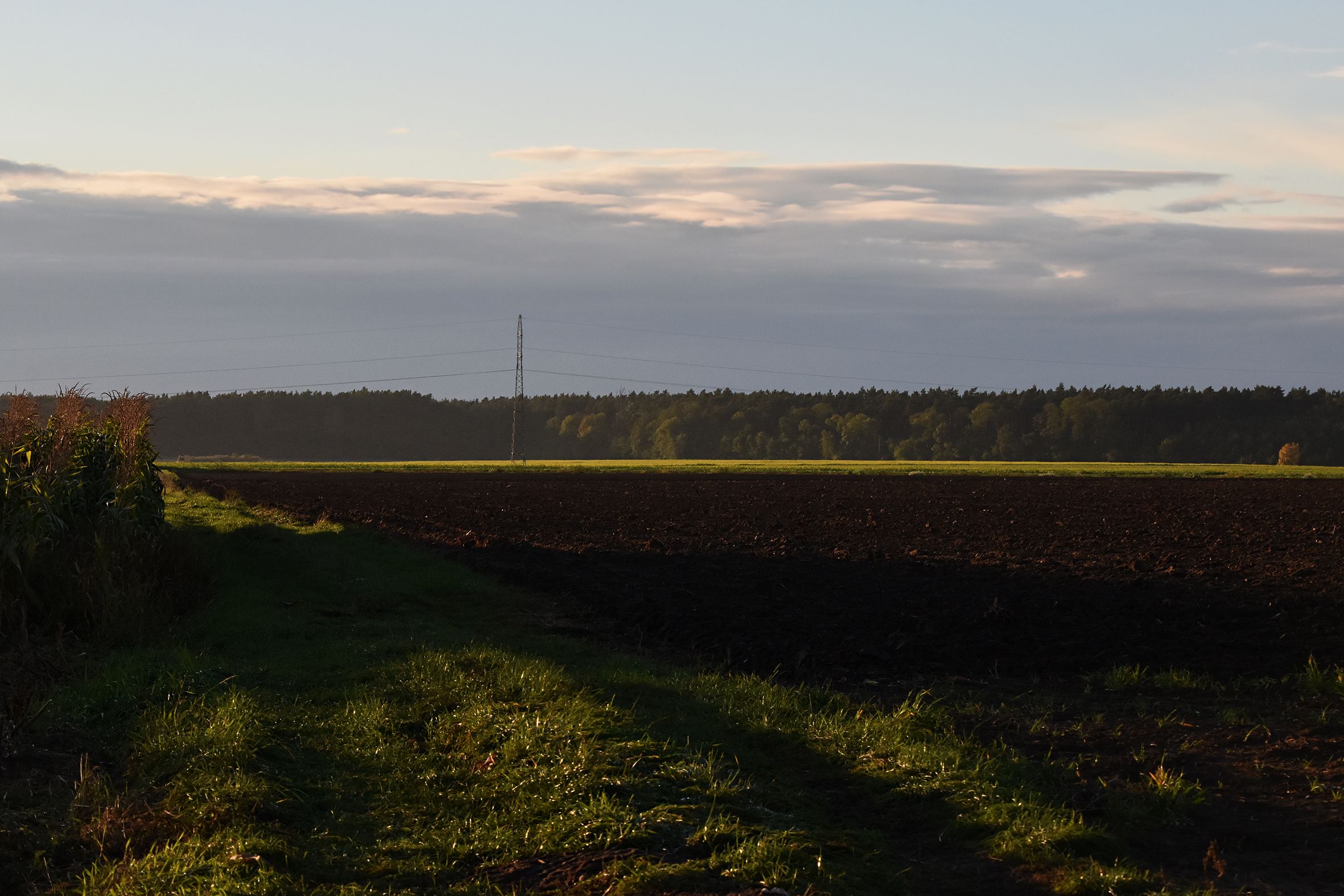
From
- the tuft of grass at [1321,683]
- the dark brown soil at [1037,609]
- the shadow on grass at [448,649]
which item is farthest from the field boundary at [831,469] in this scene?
the tuft of grass at [1321,683]

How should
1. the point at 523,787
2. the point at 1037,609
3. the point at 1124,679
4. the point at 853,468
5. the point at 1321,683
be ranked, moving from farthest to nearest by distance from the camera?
the point at 853,468
the point at 1037,609
the point at 1124,679
the point at 1321,683
the point at 523,787

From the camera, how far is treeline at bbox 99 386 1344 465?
412ft

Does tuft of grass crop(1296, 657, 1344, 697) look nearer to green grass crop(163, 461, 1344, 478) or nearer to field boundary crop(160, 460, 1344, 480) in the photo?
field boundary crop(160, 460, 1344, 480)

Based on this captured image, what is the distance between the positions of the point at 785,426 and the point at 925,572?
11487 cm

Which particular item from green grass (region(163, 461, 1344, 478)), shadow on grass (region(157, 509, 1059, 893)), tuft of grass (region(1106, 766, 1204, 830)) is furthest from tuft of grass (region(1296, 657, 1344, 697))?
green grass (region(163, 461, 1344, 478))

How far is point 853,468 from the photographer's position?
79500 millimetres

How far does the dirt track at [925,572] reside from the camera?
15.3m

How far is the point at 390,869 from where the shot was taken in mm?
7090

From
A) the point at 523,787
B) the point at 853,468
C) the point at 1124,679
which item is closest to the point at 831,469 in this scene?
the point at 853,468

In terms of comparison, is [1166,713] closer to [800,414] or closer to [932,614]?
[932,614]

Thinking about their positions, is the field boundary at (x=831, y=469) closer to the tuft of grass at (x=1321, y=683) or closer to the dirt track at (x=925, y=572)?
the dirt track at (x=925, y=572)

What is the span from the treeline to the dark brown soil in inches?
3408

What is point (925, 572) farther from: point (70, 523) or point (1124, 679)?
point (70, 523)

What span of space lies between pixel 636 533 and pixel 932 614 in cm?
1469
